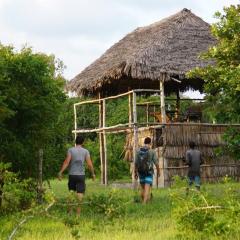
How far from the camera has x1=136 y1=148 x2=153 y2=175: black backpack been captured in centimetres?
1234

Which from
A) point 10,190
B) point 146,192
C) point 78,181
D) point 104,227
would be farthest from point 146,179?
point 10,190

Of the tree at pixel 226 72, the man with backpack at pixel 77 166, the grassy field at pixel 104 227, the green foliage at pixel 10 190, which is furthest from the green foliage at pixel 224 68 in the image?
the green foliage at pixel 10 190

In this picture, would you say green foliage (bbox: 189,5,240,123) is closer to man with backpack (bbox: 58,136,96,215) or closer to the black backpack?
the black backpack

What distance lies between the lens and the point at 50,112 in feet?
38.3

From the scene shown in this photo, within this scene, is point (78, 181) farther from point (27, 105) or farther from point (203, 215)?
point (203, 215)

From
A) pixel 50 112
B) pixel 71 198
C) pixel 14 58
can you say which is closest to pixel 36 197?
pixel 50 112

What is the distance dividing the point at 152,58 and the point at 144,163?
5.47 meters

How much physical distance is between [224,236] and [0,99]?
4.48 m

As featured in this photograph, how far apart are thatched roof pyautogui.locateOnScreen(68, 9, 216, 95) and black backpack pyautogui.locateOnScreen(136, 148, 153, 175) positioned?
463 centimetres

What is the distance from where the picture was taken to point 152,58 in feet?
56.3

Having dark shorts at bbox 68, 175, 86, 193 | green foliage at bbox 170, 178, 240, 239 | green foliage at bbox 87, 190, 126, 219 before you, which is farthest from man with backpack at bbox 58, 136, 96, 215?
green foliage at bbox 87, 190, 126, 219

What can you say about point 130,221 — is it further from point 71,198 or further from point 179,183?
point 71,198

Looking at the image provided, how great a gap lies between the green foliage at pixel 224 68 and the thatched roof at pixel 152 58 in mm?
5508

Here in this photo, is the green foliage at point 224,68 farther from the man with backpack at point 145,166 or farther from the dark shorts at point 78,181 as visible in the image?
the dark shorts at point 78,181
